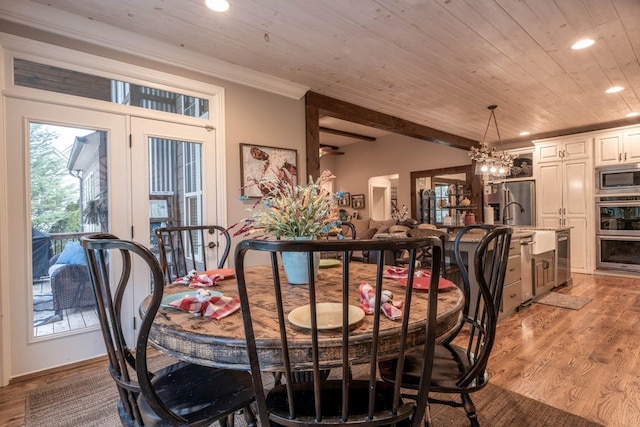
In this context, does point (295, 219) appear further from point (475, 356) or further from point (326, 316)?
point (475, 356)

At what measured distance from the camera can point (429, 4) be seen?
2.21m

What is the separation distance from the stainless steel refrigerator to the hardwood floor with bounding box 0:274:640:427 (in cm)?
248

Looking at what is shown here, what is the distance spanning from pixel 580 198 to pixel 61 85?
682 cm

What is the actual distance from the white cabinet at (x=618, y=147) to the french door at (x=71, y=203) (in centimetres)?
609

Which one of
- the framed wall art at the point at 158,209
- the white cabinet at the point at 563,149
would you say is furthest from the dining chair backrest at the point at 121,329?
the white cabinet at the point at 563,149

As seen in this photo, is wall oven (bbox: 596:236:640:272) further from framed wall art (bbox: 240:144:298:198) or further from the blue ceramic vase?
the blue ceramic vase

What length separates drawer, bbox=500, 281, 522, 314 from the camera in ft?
10.8

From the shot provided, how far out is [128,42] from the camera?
8.33ft

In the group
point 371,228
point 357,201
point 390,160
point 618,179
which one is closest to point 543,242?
point 618,179

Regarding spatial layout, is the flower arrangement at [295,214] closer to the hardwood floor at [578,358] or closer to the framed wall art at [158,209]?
the framed wall art at [158,209]


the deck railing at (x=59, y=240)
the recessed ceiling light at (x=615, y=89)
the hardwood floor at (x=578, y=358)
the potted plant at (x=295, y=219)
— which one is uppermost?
the recessed ceiling light at (x=615, y=89)

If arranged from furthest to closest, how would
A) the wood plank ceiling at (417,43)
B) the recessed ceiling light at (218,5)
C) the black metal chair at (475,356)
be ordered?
the wood plank ceiling at (417,43) < the recessed ceiling light at (218,5) < the black metal chair at (475,356)

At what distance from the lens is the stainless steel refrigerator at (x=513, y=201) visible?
6000mm

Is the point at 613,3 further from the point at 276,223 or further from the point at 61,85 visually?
the point at 61,85
